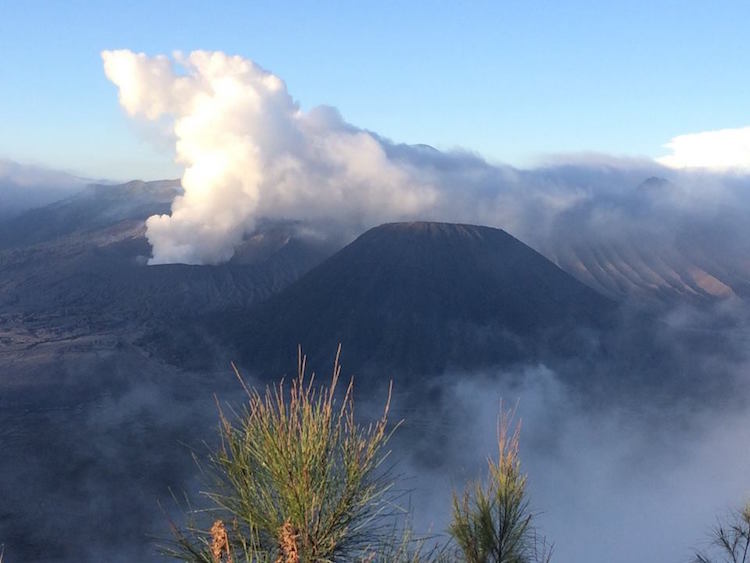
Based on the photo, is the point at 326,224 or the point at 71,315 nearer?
the point at 71,315

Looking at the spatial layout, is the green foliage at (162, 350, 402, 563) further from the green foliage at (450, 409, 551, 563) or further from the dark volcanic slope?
the dark volcanic slope

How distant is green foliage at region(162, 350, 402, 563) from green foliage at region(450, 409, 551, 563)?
6.93 ft

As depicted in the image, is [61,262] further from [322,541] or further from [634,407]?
[322,541]

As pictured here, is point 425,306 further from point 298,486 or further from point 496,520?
point 298,486

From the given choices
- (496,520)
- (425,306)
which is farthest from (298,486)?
(425,306)

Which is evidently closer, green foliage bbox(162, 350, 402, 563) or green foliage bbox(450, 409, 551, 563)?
green foliage bbox(162, 350, 402, 563)

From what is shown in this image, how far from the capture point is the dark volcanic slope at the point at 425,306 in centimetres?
7469

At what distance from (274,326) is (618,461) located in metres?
41.2

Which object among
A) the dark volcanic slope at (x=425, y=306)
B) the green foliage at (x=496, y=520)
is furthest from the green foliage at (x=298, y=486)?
the dark volcanic slope at (x=425, y=306)

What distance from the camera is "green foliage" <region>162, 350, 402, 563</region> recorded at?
505 centimetres

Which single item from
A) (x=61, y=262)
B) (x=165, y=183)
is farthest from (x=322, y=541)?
(x=165, y=183)

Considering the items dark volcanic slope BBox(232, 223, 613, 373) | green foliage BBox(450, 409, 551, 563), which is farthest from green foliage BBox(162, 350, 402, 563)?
dark volcanic slope BBox(232, 223, 613, 373)

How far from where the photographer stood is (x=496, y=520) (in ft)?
24.8

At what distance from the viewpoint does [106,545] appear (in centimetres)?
3291
